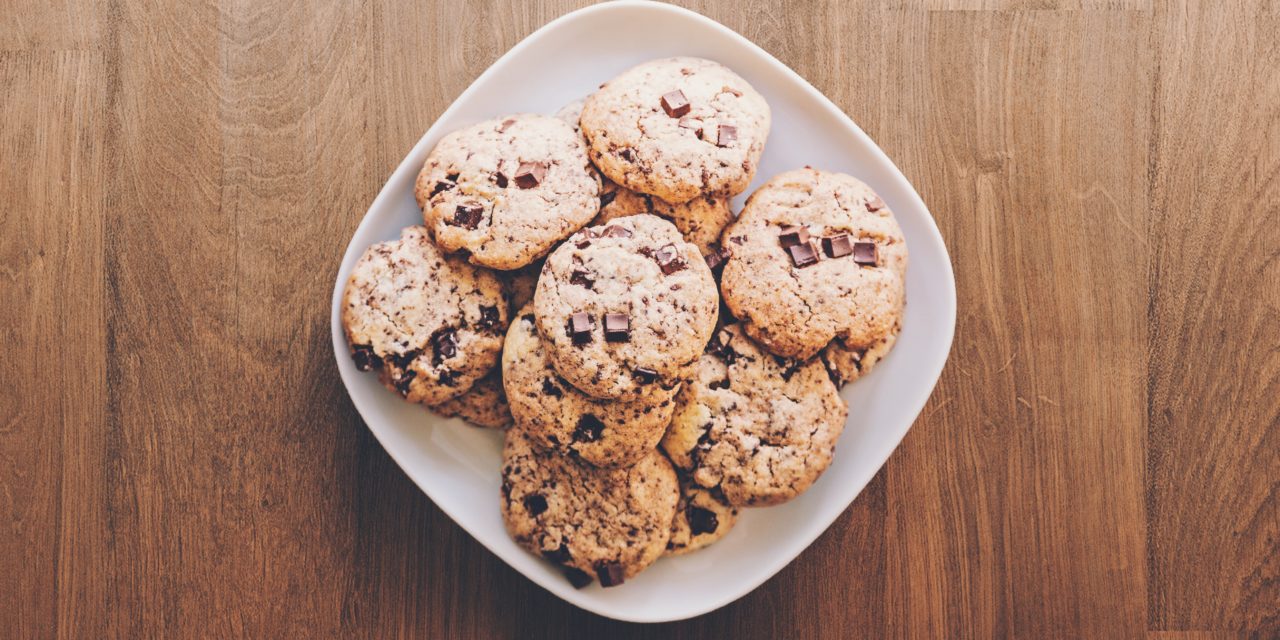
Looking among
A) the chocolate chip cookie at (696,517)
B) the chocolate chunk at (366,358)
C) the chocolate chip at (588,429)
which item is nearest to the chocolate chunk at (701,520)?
the chocolate chip cookie at (696,517)

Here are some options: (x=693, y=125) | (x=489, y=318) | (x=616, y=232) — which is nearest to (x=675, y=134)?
(x=693, y=125)

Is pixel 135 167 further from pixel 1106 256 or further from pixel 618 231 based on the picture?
pixel 1106 256

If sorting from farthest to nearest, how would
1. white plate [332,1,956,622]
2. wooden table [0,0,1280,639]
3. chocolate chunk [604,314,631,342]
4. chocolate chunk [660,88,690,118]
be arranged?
wooden table [0,0,1280,639] < white plate [332,1,956,622] < chocolate chunk [660,88,690,118] < chocolate chunk [604,314,631,342]

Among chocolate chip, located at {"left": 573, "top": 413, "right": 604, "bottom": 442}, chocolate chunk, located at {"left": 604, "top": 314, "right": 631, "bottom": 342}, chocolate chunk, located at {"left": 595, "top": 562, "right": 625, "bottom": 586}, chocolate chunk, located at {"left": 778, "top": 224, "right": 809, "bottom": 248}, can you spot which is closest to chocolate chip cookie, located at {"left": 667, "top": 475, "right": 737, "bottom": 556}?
chocolate chunk, located at {"left": 595, "top": 562, "right": 625, "bottom": 586}

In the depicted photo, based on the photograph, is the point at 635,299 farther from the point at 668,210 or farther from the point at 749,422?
the point at 749,422

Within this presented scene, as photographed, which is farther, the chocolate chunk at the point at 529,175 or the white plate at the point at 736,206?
the white plate at the point at 736,206

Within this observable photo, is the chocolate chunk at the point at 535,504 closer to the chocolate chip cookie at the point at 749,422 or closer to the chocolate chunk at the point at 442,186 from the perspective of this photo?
the chocolate chip cookie at the point at 749,422

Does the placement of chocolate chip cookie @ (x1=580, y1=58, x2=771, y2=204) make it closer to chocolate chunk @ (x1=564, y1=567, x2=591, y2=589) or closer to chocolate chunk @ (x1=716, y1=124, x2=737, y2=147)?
chocolate chunk @ (x1=716, y1=124, x2=737, y2=147)
